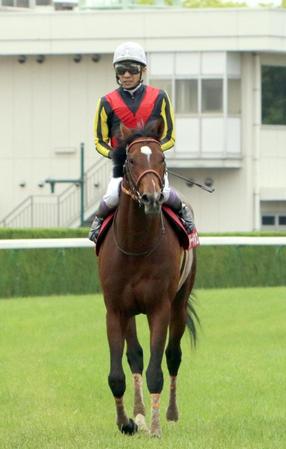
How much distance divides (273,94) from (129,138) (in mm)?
28411

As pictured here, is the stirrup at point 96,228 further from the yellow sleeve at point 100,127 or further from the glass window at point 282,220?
the glass window at point 282,220

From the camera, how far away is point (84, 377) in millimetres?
12633

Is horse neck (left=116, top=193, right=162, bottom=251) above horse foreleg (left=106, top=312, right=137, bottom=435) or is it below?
above

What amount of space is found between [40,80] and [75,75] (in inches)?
34.2

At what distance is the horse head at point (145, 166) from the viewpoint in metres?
8.34

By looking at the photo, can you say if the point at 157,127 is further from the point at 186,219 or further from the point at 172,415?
the point at 172,415

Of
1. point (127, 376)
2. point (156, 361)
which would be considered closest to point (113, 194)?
point (156, 361)

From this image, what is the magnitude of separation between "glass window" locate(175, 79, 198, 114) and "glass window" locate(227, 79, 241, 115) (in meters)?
0.80

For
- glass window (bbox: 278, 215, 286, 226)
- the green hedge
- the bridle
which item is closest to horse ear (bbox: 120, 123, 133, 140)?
the bridle

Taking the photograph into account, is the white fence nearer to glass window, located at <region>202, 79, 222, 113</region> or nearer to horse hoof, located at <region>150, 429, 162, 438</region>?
horse hoof, located at <region>150, 429, 162, 438</region>

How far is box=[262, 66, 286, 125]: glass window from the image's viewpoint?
3662 centimetres

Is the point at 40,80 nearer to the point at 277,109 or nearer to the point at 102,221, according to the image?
the point at 277,109

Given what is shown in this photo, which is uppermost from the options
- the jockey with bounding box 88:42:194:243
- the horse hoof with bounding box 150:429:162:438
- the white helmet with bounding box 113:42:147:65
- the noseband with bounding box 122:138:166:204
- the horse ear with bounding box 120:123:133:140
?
the white helmet with bounding box 113:42:147:65

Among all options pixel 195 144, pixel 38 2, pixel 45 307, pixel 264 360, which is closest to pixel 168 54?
pixel 195 144
